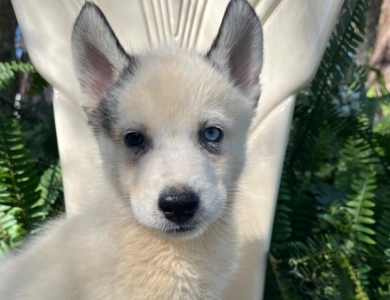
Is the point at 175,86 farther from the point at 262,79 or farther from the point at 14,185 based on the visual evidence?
the point at 14,185

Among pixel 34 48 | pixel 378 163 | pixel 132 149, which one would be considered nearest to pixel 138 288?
pixel 132 149

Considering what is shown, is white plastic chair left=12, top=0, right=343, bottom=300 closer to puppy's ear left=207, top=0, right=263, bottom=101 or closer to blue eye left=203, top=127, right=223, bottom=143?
puppy's ear left=207, top=0, right=263, bottom=101

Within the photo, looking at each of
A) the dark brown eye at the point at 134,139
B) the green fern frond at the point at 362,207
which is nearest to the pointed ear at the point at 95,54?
the dark brown eye at the point at 134,139

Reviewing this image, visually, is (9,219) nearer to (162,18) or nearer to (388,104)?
(162,18)

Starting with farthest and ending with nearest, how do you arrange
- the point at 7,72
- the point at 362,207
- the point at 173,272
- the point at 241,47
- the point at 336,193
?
the point at 336,193 < the point at 7,72 < the point at 362,207 < the point at 241,47 < the point at 173,272

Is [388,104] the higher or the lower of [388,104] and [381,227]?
the higher

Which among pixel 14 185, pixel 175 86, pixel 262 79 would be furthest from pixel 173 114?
pixel 14 185

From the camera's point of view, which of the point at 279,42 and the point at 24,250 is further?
the point at 279,42
